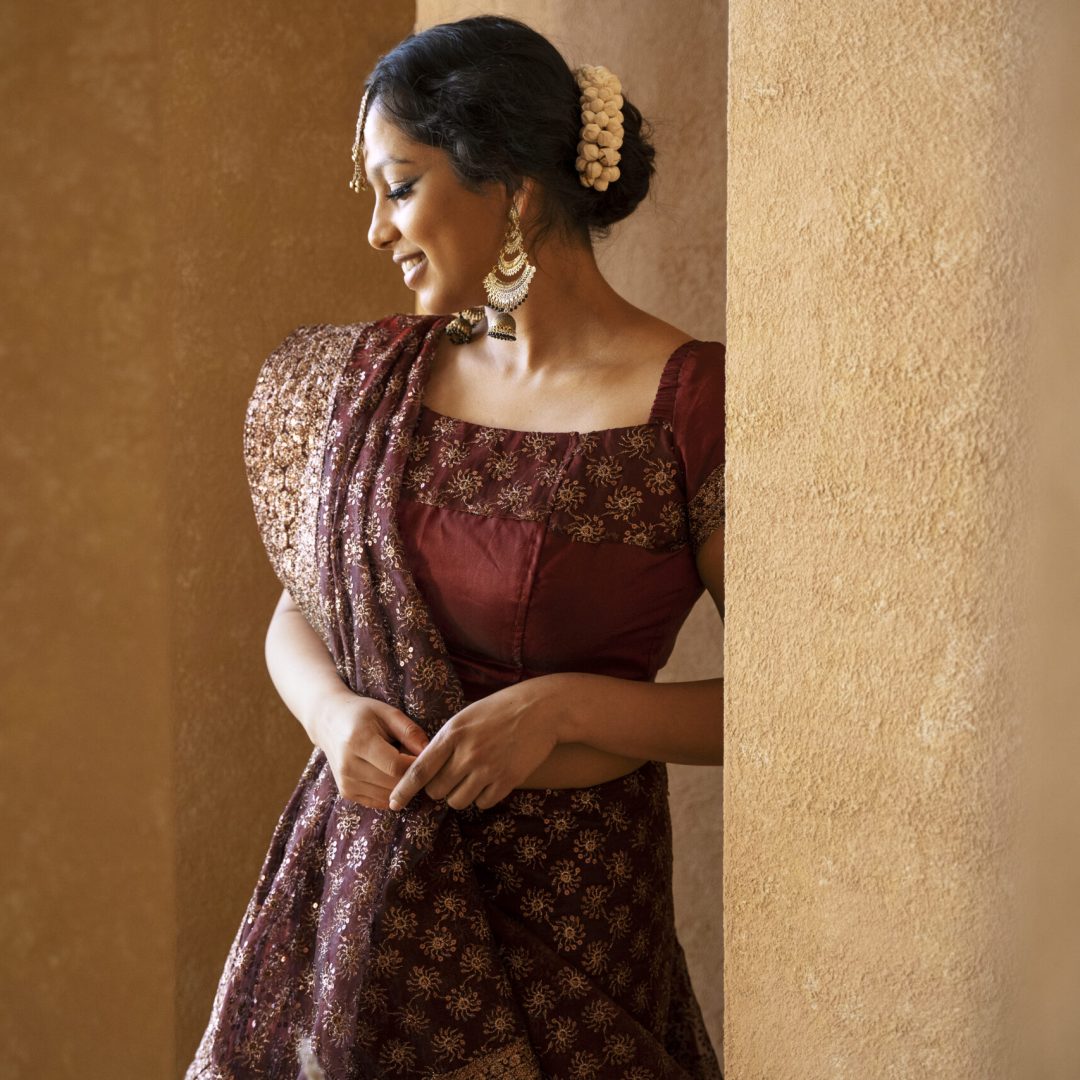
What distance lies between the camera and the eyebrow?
1.29 m

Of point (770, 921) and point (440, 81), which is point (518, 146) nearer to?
point (440, 81)

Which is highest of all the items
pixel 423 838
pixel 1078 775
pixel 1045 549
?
pixel 1045 549

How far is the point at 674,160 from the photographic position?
1.75 m

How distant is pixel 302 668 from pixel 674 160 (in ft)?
2.78

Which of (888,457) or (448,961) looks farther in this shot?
(448,961)

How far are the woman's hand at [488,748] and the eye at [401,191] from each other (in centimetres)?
49

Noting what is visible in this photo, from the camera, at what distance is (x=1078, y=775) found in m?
0.73

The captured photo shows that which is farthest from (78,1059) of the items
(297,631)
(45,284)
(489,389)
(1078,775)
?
(1078,775)

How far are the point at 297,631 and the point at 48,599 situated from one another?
0.60 meters

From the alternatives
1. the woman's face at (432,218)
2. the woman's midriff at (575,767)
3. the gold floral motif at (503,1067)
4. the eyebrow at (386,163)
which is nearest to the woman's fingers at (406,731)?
the woman's midriff at (575,767)

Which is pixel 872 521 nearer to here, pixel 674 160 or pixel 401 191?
pixel 401 191

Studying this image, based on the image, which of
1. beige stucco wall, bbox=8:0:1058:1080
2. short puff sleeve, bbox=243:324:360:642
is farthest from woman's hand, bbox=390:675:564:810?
beige stucco wall, bbox=8:0:1058:1080

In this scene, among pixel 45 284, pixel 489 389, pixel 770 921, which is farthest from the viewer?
pixel 45 284

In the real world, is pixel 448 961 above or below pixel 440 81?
below
